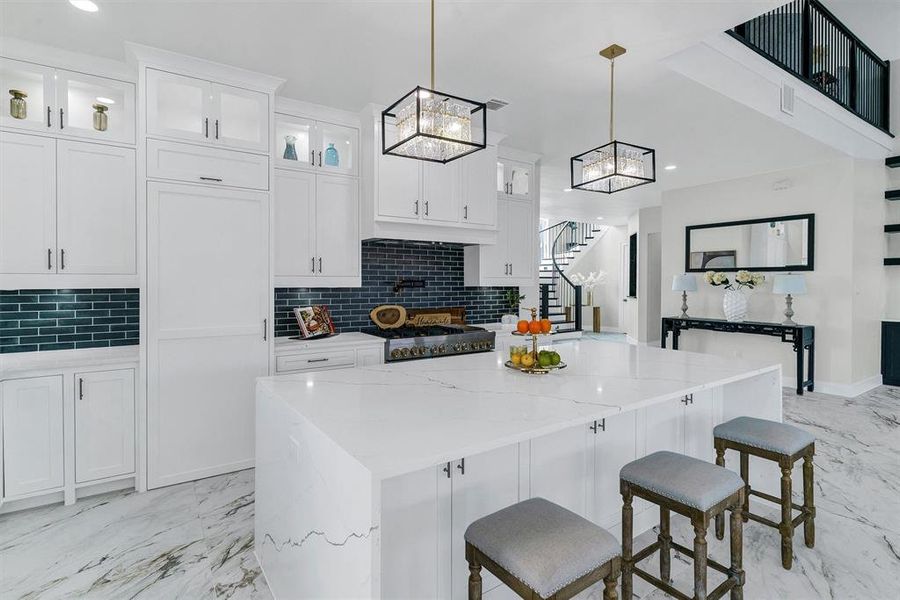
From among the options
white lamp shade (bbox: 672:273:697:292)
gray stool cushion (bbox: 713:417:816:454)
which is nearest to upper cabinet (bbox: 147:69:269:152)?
gray stool cushion (bbox: 713:417:816:454)

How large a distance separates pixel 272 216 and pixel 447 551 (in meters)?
2.58

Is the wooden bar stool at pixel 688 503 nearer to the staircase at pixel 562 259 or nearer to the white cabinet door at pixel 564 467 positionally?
the white cabinet door at pixel 564 467

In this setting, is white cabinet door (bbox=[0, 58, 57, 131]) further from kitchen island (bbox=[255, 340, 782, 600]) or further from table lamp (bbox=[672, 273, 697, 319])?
table lamp (bbox=[672, 273, 697, 319])

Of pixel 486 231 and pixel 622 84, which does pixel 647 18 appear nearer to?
pixel 622 84

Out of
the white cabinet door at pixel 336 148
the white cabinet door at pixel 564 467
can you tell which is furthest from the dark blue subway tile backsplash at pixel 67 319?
the white cabinet door at pixel 564 467

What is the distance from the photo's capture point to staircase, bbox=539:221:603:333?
1036 cm

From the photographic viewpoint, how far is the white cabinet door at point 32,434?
263 centimetres

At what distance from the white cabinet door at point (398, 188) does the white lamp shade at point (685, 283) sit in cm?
412

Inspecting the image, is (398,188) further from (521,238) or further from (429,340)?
(521,238)

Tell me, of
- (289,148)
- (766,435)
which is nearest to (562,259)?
(289,148)

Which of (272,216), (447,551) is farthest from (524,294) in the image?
(447,551)

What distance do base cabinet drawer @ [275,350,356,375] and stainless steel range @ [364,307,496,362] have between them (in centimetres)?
33

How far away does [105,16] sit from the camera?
2529 mm

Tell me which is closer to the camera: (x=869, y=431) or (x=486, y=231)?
(x=869, y=431)
